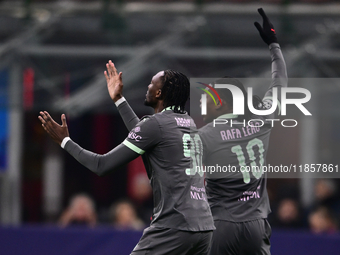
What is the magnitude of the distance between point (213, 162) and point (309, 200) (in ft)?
12.5

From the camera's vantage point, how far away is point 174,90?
3324mm

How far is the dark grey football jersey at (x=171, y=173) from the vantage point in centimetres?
306

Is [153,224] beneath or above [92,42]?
beneath

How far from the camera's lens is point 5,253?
17.5ft

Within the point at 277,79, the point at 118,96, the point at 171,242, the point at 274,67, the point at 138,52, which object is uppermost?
the point at 138,52

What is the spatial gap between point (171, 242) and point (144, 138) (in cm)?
70

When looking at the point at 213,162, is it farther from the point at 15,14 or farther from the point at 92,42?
the point at 15,14

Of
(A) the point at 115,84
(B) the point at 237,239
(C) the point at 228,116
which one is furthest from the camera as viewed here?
(C) the point at 228,116

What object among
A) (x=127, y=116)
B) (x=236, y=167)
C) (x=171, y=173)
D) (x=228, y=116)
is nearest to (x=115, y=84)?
(x=127, y=116)

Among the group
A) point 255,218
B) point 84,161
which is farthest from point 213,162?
point 84,161

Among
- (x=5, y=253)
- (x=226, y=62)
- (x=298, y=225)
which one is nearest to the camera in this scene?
(x=5, y=253)

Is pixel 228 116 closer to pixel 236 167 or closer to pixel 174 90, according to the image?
pixel 236 167

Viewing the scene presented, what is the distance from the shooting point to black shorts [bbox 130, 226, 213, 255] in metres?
3.02

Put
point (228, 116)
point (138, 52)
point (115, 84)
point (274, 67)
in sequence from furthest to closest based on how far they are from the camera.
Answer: point (138, 52)
point (274, 67)
point (228, 116)
point (115, 84)
